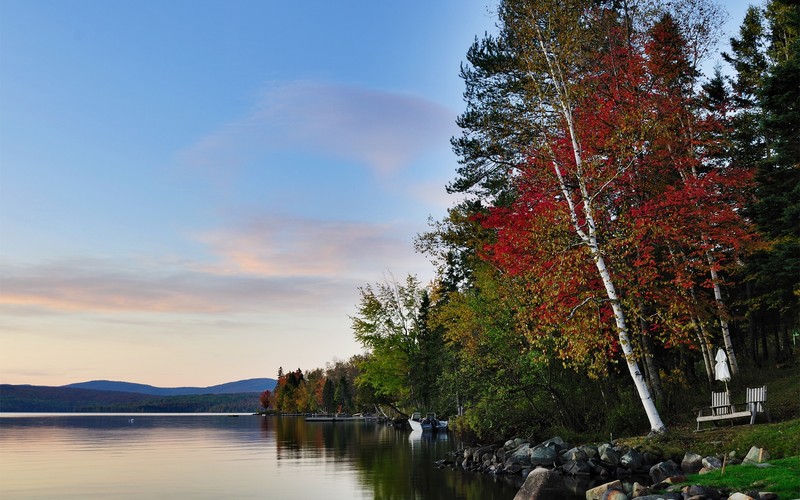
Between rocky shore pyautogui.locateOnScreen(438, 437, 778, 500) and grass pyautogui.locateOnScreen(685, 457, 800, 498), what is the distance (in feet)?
0.97

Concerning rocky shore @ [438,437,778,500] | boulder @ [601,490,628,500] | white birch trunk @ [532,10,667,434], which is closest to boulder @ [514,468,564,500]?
rocky shore @ [438,437,778,500]

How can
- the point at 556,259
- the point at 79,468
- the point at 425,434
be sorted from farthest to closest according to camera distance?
the point at 425,434 < the point at 79,468 < the point at 556,259

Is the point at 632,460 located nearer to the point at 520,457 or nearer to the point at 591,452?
the point at 591,452

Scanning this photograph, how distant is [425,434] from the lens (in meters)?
48.3

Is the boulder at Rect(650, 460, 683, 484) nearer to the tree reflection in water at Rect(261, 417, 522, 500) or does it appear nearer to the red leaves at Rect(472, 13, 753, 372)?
Result: the red leaves at Rect(472, 13, 753, 372)

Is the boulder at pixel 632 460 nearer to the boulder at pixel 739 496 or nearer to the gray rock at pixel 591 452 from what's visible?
the gray rock at pixel 591 452

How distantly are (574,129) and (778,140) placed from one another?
28.9 ft

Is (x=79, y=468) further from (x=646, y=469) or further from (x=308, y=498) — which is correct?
(x=646, y=469)

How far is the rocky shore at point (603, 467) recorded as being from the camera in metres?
13.5

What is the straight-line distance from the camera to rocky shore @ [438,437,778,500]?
13500 mm

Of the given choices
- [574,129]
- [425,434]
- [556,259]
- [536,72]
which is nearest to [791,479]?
[556,259]

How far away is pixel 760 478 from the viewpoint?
41.5 feet

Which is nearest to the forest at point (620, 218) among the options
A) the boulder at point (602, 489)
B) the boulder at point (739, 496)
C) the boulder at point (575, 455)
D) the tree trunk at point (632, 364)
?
the tree trunk at point (632, 364)

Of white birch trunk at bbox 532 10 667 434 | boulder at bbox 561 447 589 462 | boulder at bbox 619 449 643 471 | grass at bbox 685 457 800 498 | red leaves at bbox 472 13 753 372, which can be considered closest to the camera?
grass at bbox 685 457 800 498
